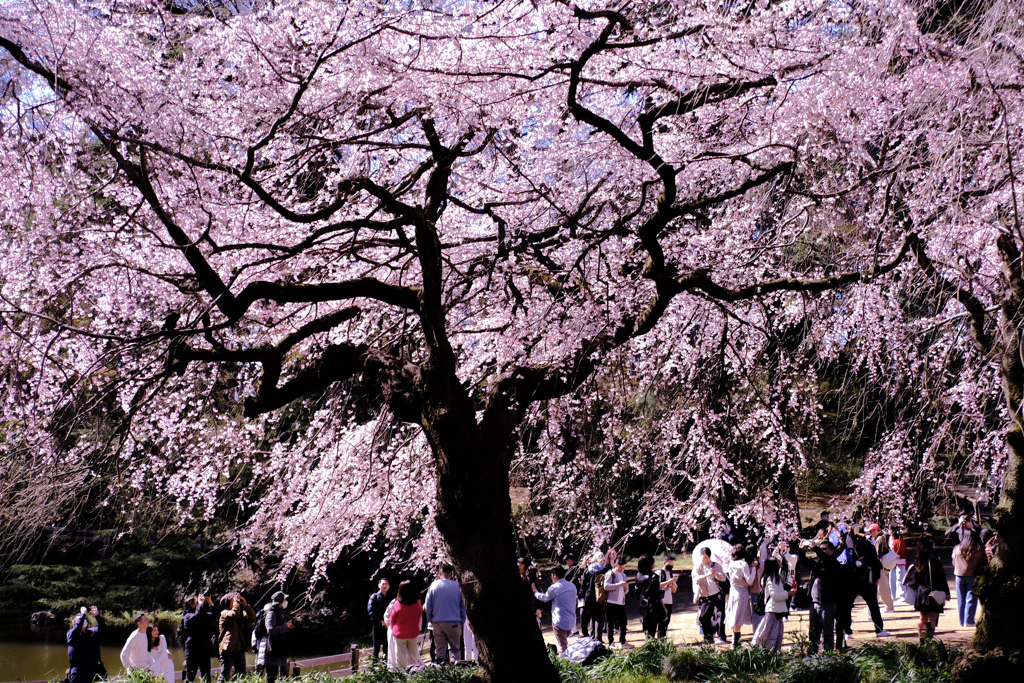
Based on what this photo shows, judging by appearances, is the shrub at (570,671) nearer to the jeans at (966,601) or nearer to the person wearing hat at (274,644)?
the person wearing hat at (274,644)

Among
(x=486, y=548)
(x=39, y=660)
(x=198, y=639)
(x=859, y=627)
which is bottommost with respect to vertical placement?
(x=39, y=660)

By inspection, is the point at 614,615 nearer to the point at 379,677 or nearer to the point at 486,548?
the point at 379,677

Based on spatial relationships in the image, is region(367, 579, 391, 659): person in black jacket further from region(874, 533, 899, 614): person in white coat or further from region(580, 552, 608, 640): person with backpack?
region(874, 533, 899, 614): person in white coat

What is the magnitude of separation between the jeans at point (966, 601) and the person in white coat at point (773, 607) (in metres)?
2.59

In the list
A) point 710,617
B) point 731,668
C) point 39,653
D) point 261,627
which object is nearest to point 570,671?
point 731,668

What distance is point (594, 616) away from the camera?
36.3ft

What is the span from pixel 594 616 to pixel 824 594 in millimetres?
3342

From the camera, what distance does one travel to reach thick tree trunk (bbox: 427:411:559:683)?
563 centimetres

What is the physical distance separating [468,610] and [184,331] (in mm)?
2548

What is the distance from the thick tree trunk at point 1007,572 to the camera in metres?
6.36

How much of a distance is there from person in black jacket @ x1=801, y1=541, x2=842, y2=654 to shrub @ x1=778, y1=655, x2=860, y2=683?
172 centimetres

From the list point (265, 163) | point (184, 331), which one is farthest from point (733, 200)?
point (184, 331)

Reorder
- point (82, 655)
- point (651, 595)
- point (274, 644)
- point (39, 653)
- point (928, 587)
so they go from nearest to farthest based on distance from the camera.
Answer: point (82, 655) < point (274, 644) < point (928, 587) < point (651, 595) < point (39, 653)

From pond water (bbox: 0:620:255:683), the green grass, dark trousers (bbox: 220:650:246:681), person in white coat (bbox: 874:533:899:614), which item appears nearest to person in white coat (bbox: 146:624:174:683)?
dark trousers (bbox: 220:650:246:681)
